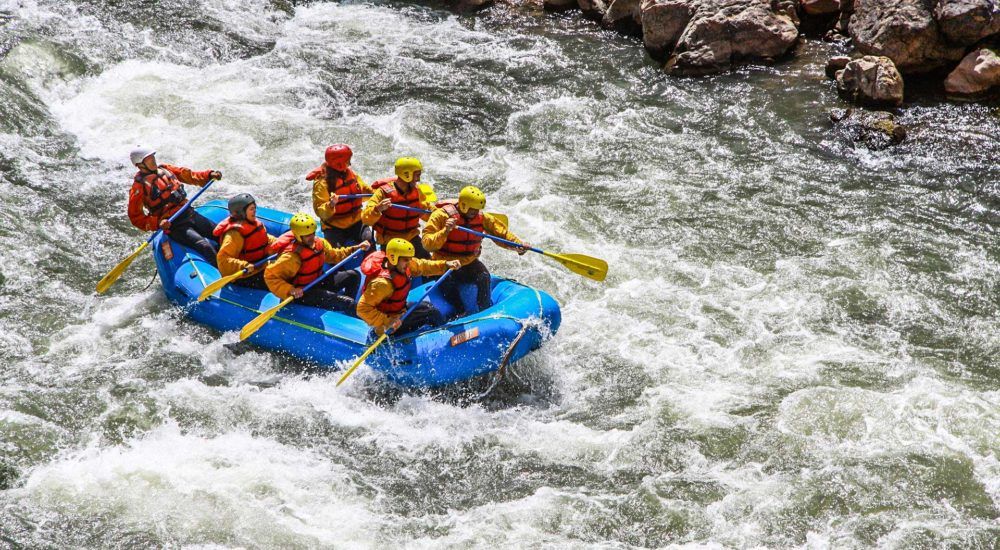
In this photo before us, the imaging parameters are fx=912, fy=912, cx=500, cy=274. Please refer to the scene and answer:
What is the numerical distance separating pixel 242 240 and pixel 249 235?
73mm

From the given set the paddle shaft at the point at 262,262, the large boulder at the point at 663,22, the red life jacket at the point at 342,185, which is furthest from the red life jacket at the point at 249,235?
the large boulder at the point at 663,22

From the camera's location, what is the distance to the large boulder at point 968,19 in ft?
35.6

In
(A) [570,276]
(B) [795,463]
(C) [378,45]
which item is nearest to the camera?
(B) [795,463]

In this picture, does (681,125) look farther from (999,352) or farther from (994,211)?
(999,352)

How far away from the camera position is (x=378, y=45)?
14.0m

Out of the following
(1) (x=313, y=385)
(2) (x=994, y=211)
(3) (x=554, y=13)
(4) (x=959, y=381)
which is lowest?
(1) (x=313, y=385)

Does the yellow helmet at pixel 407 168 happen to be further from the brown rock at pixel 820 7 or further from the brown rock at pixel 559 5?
the brown rock at pixel 559 5

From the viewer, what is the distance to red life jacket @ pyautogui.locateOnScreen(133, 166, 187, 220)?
8281mm

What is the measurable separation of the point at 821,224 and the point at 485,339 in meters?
4.46

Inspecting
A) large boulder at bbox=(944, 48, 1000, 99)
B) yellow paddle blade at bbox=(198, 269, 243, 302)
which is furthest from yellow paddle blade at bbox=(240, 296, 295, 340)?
large boulder at bbox=(944, 48, 1000, 99)

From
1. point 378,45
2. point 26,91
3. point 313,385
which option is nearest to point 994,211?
point 313,385

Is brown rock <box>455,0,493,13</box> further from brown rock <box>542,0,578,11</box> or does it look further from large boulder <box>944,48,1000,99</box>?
large boulder <box>944,48,1000,99</box>

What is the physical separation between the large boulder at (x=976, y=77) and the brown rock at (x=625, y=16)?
4465 millimetres

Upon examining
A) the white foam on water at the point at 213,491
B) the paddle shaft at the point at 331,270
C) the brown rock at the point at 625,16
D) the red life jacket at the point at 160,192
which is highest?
the brown rock at the point at 625,16
